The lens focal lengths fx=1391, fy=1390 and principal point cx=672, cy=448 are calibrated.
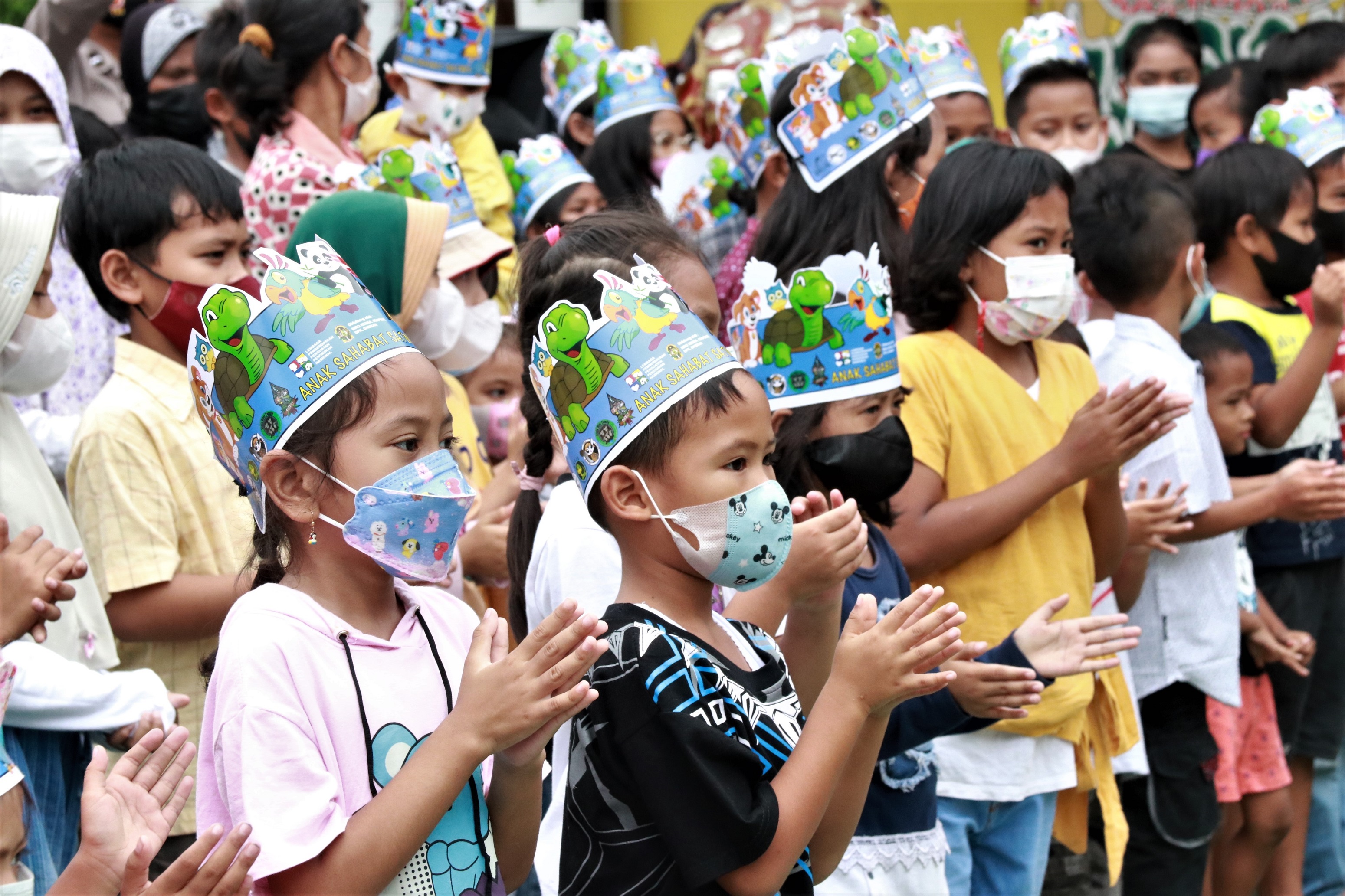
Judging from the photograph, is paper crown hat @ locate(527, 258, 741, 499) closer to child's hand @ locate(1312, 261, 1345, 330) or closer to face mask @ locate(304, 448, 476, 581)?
face mask @ locate(304, 448, 476, 581)

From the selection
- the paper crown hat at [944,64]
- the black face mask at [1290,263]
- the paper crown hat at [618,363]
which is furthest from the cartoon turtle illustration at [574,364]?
the paper crown hat at [944,64]

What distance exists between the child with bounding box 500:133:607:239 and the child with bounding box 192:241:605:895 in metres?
3.79

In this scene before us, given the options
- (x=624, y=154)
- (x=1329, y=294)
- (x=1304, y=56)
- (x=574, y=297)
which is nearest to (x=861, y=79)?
(x=1329, y=294)

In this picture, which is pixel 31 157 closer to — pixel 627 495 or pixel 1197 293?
pixel 627 495

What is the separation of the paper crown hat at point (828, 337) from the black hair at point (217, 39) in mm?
2993

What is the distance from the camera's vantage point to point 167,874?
1881 millimetres

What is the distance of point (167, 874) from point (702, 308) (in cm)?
160

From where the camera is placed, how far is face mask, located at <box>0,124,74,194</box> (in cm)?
429

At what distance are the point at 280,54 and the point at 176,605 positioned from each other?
264 cm

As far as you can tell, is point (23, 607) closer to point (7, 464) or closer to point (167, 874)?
point (7, 464)

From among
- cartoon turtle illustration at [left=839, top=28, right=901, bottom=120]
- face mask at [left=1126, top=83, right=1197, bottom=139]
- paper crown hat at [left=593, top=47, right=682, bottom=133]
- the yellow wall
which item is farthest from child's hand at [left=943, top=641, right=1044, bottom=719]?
the yellow wall

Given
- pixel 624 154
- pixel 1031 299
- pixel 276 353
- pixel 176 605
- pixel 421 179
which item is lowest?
pixel 624 154

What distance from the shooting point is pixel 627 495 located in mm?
2363

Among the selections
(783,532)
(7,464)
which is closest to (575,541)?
(783,532)
